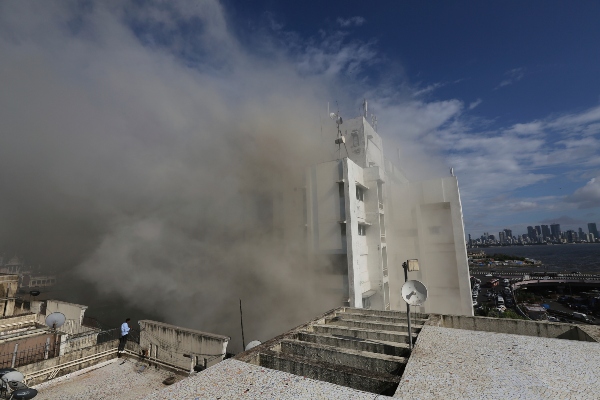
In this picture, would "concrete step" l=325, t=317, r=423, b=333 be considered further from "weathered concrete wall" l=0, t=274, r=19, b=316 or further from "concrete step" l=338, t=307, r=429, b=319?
"weathered concrete wall" l=0, t=274, r=19, b=316

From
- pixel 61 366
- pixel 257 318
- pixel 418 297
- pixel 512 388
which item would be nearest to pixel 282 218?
pixel 257 318

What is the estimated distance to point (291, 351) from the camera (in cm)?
511

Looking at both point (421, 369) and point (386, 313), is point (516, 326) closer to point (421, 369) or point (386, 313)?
point (386, 313)

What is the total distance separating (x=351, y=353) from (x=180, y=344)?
7224 millimetres

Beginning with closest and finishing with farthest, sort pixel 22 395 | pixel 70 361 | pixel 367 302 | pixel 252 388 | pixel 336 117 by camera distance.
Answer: pixel 252 388 → pixel 22 395 → pixel 70 361 → pixel 367 302 → pixel 336 117

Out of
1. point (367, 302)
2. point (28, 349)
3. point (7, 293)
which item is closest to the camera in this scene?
point (28, 349)

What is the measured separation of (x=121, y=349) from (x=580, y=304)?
51.6m

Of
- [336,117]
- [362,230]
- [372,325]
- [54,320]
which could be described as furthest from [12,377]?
[336,117]

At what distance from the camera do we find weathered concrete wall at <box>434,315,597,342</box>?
552 centimetres

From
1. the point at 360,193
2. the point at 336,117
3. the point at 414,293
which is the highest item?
the point at 336,117

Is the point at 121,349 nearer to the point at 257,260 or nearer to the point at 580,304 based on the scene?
the point at 257,260

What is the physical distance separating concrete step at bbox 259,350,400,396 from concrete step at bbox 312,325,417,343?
2.08 metres

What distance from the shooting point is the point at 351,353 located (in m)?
4.55

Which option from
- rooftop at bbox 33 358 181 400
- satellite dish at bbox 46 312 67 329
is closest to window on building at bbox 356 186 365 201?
rooftop at bbox 33 358 181 400
